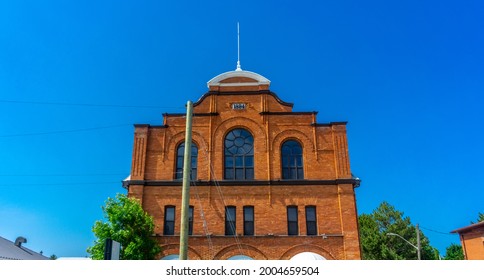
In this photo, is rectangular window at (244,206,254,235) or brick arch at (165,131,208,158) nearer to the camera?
rectangular window at (244,206,254,235)

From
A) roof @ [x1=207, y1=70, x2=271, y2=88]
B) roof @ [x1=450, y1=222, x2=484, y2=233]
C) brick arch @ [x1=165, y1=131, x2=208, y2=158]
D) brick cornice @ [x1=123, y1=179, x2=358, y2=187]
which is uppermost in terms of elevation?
roof @ [x1=207, y1=70, x2=271, y2=88]

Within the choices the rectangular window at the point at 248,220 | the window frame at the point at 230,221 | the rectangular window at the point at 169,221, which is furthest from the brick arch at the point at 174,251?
the rectangular window at the point at 248,220

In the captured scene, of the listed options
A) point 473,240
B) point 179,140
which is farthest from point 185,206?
point 473,240

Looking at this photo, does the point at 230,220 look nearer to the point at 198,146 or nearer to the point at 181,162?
the point at 181,162

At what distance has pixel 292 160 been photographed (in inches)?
1053

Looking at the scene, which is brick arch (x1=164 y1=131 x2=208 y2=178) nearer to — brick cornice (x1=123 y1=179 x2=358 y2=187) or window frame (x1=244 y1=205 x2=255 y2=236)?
brick cornice (x1=123 y1=179 x2=358 y2=187)

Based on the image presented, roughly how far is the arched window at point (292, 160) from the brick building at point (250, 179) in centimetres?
7

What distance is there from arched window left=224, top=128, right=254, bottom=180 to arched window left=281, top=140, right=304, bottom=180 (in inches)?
90.0

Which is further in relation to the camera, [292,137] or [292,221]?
[292,137]

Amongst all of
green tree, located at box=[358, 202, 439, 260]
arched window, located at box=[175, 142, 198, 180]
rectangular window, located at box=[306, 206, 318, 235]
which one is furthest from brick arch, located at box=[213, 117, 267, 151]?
green tree, located at box=[358, 202, 439, 260]

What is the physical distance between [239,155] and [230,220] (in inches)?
185

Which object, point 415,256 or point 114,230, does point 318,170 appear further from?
point 415,256

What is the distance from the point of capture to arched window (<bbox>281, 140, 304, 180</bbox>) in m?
26.3
